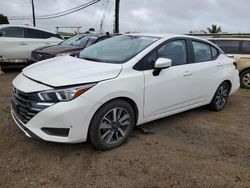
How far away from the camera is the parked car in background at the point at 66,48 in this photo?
348 inches

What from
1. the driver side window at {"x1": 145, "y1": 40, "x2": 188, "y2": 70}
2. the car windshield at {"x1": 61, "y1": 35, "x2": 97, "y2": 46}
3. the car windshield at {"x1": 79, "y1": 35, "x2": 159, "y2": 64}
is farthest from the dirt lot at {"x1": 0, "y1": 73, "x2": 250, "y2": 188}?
the car windshield at {"x1": 61, "y1": 35, "x2": 97, "y2": 46}

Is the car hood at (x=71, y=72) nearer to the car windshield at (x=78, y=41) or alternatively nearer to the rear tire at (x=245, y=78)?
the car windshield at (x=78, y=41)

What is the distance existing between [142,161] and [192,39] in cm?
257

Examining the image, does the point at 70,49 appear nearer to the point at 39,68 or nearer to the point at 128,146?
the point at 39,68

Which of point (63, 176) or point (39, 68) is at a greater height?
point (39, 68)

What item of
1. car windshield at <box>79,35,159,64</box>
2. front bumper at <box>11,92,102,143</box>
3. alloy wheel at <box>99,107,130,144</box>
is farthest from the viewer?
car windshield at <box>79,35,159,64</box>

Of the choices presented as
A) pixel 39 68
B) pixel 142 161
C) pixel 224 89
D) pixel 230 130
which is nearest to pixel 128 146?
pixel 142 161

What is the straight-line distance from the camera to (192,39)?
5.27 m

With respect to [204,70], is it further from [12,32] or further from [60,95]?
[12,32]

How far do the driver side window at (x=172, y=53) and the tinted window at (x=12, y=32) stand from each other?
702cm

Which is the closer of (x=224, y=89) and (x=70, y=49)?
(x=224, y=89)

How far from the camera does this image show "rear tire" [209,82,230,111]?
5.87 meters

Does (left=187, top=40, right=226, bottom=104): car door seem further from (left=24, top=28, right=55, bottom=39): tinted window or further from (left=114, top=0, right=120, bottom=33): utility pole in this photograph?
(left=114, top=0, right=120, bottom=33): utility pole

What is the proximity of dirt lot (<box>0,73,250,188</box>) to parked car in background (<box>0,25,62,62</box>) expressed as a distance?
18.0 feet
